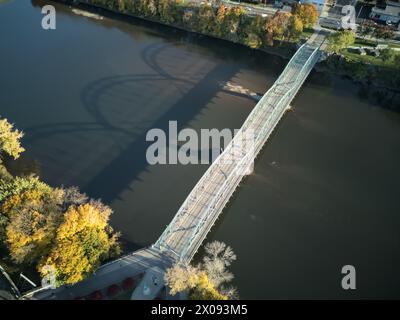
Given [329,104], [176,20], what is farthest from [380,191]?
[176,20]

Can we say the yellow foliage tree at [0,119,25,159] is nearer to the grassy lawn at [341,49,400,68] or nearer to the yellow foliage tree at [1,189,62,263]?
the yellow foliage tree at [1,189,62,263]

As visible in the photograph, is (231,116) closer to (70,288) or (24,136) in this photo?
(24,136)

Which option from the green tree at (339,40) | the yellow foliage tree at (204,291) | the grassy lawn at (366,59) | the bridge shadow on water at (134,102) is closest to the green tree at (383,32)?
the grassy lawn at (366,59)

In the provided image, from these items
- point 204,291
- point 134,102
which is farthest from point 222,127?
point 204,291

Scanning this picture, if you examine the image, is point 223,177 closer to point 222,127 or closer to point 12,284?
point 222,127

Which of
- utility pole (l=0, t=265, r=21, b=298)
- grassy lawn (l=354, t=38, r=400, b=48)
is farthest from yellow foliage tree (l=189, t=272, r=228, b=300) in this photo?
grassy lawn (l=354, t=38, r=400, b=48)
